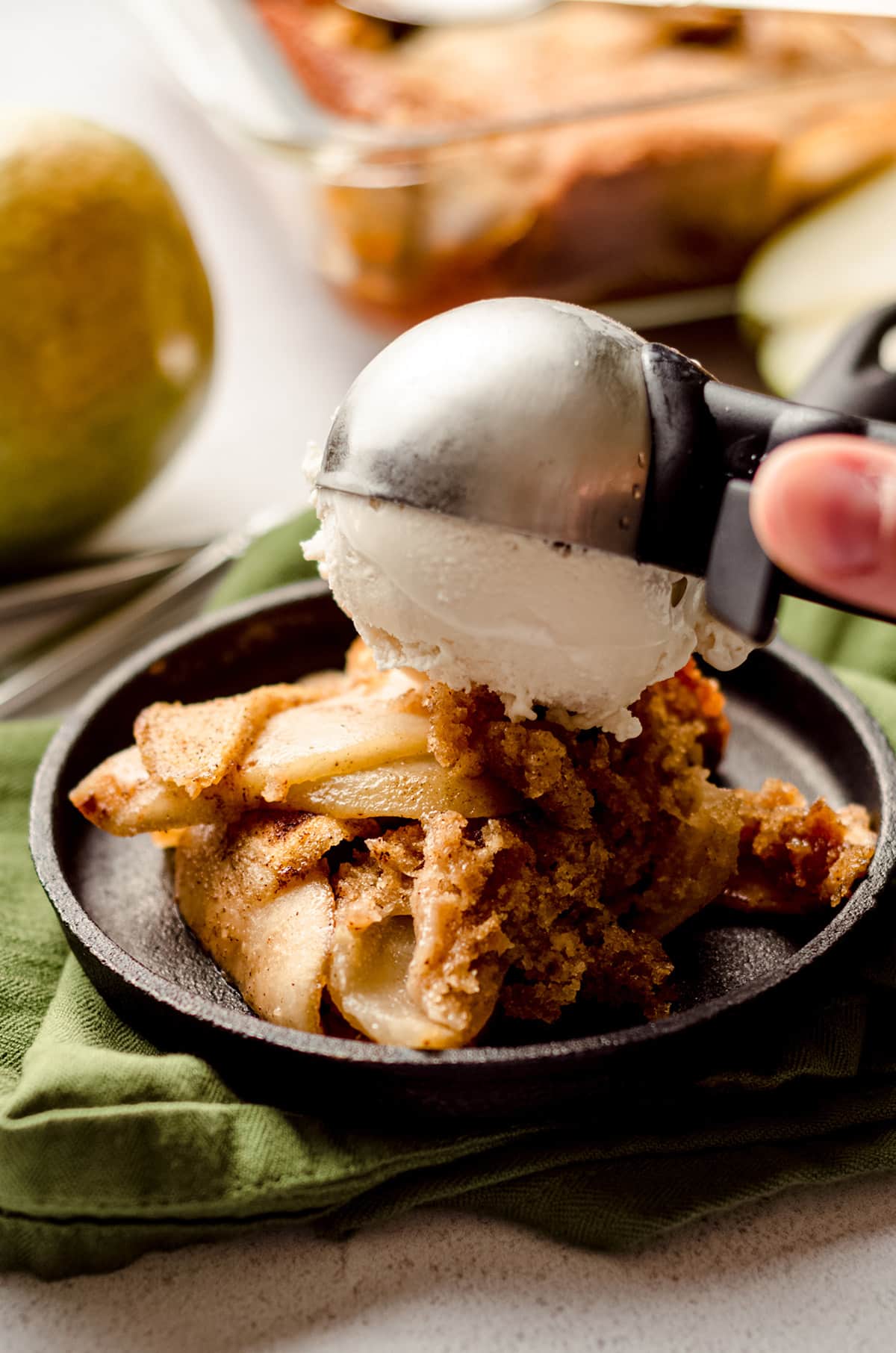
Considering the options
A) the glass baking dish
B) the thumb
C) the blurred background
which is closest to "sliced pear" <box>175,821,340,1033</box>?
the thumb

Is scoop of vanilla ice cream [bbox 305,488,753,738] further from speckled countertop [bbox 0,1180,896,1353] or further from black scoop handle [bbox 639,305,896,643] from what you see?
speckled countertop [bbox 0,1180,896,1353]

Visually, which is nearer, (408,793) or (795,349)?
(408,793)

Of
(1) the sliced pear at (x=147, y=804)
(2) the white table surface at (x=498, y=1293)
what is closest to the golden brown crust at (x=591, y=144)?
(1) the sliced pear at (x=147, y=804)

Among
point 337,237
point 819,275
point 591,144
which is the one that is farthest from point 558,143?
point 819,275

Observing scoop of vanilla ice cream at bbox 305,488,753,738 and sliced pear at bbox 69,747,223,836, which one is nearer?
scoop of vanilla ice cream at bbox 305,488,753,738

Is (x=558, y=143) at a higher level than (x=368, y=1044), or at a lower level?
higher

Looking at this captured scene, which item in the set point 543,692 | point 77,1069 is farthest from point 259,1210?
point 543,692

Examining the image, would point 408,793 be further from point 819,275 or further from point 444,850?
point 819,275
